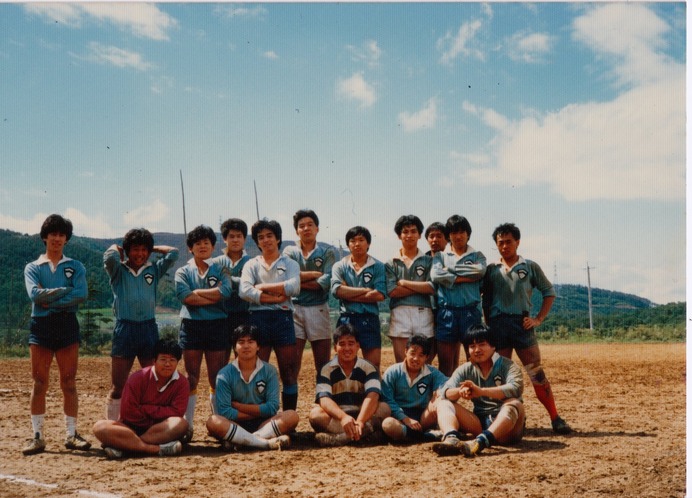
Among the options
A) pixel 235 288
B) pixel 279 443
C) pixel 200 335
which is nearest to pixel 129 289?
pixel 200 335

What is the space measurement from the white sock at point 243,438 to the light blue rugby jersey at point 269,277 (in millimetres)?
1035

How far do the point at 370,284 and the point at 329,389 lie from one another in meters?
0.99

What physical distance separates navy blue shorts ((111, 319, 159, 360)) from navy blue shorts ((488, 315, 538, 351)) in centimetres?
290

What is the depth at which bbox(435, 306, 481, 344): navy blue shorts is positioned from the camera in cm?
552

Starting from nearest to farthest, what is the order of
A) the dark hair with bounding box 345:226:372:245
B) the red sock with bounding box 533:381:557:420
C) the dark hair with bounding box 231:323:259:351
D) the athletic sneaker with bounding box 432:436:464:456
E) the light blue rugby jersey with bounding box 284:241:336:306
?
the athletic sneaker with bounding box 432:436:464:456, the dark hair with bounding box 231:323:259:351, the red sock with bounding box 533:381:557:420, the dark hair with bounding box 345:226:372:245, the light blue rugby jersey with bounding box 284:241:336:306

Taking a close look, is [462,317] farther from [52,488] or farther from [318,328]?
[52,488]

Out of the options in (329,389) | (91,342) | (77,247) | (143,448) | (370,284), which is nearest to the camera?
(143,448)

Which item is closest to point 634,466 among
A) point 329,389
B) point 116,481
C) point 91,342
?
point 329,389

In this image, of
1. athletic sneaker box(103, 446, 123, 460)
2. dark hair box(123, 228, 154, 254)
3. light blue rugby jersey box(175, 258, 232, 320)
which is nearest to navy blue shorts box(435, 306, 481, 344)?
light blue rugby jersey box(175, 258, 232, 320)

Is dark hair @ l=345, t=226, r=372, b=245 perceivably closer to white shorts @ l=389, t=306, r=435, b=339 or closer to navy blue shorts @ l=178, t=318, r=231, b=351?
white shorts @ l=389, t=306, r=435, b=339

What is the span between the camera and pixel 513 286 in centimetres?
557

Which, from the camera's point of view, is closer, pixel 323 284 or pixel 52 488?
pixel 52 488

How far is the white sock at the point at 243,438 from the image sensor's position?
198 inches

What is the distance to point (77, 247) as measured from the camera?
43844mm
